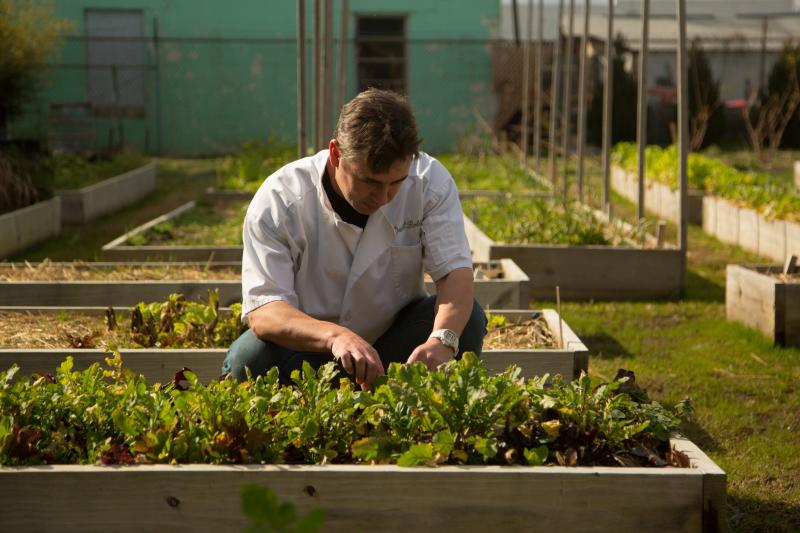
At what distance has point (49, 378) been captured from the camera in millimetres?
2912

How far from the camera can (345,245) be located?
3182 mm

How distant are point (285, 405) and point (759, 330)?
343cm

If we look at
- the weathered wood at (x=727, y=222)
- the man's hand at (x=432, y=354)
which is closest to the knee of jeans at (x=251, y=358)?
the man's hand at (x=432, y=354)

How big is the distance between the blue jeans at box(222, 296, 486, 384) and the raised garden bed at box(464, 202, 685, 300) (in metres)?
3.08

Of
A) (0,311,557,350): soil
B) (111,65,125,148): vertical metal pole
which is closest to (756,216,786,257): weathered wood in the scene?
Result: (0,311,557,350): soil

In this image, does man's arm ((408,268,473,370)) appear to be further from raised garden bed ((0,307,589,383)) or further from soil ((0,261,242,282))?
soil ((0,261,242,282))

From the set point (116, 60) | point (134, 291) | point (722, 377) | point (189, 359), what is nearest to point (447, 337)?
point (189, 359)

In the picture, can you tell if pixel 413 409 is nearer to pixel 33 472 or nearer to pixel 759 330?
pixel 33 472

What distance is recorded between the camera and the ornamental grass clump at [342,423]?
8.20 feet

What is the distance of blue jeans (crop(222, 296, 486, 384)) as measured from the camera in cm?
315

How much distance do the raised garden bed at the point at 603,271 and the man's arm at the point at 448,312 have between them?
128 inches

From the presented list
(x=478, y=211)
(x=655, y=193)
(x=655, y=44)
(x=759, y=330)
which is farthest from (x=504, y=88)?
(x=759, y=330)

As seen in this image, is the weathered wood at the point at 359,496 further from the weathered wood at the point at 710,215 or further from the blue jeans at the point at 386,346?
the weathered wood at the point at 710,215

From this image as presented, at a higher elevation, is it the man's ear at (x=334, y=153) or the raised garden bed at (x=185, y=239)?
the man's ear at (x=334, y=153)
